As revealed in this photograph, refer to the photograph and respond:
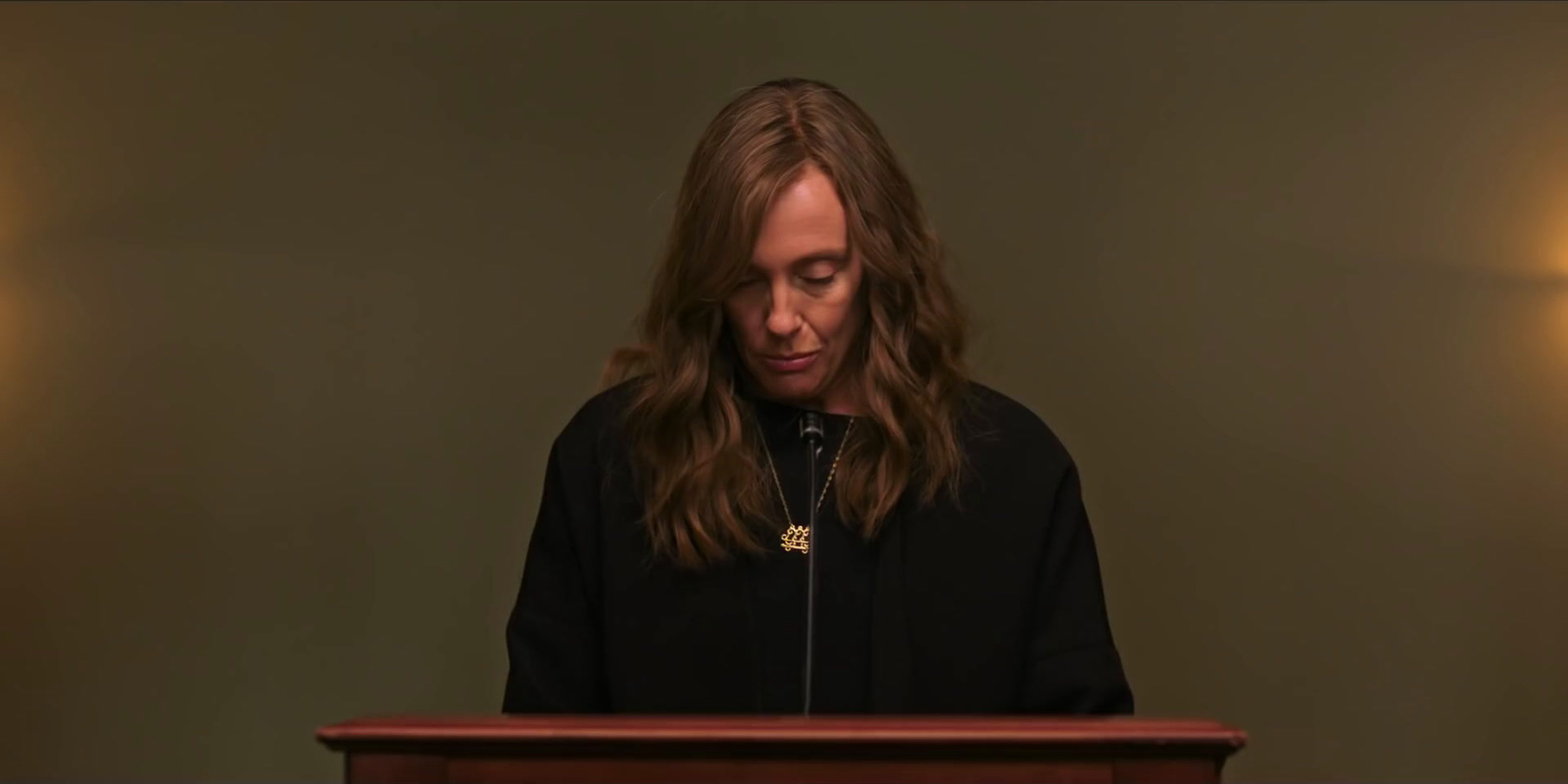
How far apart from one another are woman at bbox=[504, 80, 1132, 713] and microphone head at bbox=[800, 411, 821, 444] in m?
0.01

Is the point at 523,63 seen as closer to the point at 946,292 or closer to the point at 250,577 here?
the point at 250,577

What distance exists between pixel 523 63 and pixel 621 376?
1249 millimetres

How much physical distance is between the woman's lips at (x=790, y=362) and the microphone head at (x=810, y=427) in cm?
9

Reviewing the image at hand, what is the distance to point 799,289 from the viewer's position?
8.18ft

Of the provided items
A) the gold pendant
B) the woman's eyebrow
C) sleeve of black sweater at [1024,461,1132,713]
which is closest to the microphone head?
the gold pendant

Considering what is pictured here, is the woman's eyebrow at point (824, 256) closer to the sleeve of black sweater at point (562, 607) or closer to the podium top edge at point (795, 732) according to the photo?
the sleeve of black sweater at point (562, 607)

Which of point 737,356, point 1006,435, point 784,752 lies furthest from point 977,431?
point 784,752

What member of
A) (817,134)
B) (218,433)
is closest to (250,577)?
(218,433)

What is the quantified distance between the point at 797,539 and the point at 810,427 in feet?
0.52

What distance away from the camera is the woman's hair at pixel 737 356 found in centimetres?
252

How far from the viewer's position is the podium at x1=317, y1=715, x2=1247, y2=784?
163cm

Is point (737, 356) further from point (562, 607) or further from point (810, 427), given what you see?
point (562, 607)

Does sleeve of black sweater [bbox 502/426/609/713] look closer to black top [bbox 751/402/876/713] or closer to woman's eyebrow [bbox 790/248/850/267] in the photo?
black top [bbox 751/402/876/713]

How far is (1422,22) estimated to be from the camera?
3693 mm
